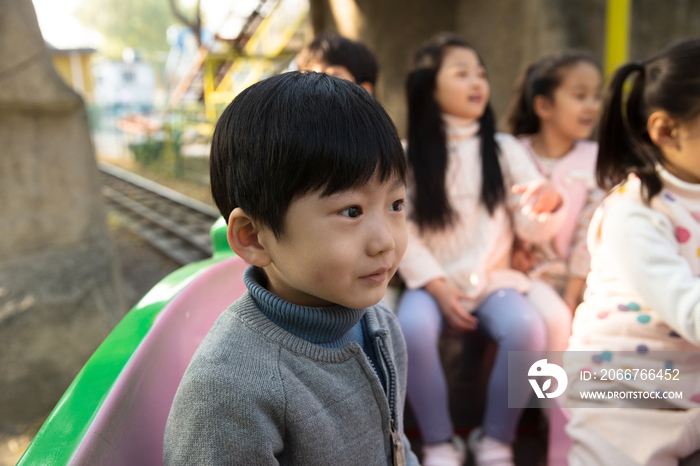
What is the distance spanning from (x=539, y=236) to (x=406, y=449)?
3.29 ft

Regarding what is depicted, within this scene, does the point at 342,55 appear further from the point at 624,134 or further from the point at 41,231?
the point at 41,231

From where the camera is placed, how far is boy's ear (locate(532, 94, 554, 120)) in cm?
205

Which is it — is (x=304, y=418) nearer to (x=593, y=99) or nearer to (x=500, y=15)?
(x=593, y=99)

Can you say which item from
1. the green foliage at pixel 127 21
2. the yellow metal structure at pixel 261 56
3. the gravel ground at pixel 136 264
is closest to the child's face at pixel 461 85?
the gravel ground at pixel 136 264

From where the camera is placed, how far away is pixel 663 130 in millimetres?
1150

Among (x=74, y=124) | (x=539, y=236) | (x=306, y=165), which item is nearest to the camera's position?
(x=306, y=165)

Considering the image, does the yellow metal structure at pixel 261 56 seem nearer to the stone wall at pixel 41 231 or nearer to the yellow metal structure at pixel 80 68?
the stone wall at pixel 41 231

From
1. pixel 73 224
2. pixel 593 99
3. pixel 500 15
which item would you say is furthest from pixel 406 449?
pixel 500 15

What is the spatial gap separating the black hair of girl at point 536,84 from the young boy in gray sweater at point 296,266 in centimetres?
156

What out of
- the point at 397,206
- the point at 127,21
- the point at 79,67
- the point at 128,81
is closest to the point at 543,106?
the point at 397,206

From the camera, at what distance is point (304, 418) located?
0.71 m

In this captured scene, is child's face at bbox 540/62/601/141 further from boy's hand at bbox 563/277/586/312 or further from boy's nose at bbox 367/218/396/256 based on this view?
boy's nose at bbox 367/218/396/256

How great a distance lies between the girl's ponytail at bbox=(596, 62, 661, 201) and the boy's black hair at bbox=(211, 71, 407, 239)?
78 centimetres

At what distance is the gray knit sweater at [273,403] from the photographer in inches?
26.1
